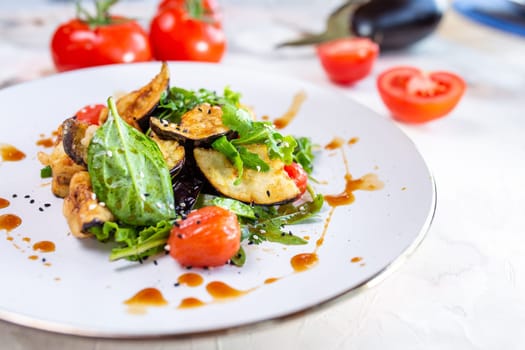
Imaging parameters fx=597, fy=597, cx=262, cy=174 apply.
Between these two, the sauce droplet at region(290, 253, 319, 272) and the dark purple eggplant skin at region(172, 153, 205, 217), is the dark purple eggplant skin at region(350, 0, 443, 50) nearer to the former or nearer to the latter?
the dark purple eggplant skin at region(172, 153, 205, 217)

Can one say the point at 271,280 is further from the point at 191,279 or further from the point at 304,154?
the point at 304,154

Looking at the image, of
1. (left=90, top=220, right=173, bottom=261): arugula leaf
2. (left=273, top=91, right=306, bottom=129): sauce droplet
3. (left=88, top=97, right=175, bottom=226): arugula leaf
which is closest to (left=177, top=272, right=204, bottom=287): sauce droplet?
(left=90, top=220, right=173, bottom=261): arugula leaf

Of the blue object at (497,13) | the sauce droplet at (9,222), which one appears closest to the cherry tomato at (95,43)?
the sauce droplet at (9,222)

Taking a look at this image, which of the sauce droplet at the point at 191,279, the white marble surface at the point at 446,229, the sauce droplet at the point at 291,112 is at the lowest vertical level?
the white marble surface at the point at 446,229

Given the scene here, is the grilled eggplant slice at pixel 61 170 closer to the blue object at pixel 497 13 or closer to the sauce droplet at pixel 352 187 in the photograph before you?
the sauce droplet at pixel 352 187

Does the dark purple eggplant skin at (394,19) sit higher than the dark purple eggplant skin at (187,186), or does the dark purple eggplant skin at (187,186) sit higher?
the dark purple eggplant skin at (187,186)

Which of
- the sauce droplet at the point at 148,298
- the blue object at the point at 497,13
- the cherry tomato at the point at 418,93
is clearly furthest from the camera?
the blue object at the point at 497,13
